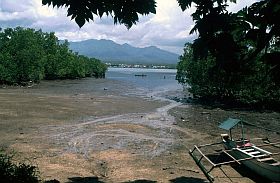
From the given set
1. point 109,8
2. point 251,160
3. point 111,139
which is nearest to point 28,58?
point 111,139

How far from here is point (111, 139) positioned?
25.6 metres

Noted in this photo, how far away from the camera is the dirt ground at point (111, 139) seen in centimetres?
1789

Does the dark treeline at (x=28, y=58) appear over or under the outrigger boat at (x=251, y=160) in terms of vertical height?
over

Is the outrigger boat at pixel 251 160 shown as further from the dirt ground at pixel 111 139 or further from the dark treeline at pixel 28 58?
the dark treeline at pixel 28 58

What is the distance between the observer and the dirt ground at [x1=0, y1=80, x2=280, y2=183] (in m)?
17.9

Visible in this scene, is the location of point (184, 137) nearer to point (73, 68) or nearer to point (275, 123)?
point (275, 123)

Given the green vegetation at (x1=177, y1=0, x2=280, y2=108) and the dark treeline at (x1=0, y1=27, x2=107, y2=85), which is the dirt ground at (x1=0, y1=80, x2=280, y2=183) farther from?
the dark treeline at (x1=0, y1=27, x2=107, y2=85)

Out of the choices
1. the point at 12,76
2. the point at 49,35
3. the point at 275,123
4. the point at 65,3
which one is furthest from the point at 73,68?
the point at 65,3

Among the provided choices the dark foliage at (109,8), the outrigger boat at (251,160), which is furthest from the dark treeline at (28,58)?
the dark foliage at (109,8)

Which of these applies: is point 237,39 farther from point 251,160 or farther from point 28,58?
point 28,58

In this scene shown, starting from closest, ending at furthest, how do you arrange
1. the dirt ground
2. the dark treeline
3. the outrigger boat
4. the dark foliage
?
1. the dark foliage
2. the outrigger boat
3. the dirt ground
4. the dark treeline

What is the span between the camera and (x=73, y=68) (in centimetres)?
11081

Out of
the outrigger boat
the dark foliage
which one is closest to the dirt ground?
the outrigger boat

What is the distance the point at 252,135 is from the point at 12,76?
57.6 metres
